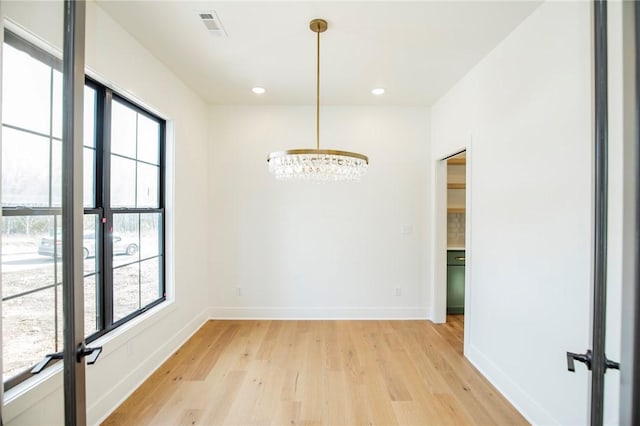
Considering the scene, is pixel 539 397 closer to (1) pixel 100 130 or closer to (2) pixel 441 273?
(2) pixel 441 273

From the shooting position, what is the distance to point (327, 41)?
2.28 metres

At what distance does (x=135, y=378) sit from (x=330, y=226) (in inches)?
97.6

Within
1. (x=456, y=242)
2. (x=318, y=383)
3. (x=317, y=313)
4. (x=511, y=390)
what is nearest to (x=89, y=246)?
(x=318, y=383)

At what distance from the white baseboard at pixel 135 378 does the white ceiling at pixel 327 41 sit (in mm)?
2654

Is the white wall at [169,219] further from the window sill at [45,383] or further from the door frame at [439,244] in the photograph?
the door frame at [439,244]

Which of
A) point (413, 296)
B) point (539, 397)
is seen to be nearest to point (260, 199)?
point (413, 296)

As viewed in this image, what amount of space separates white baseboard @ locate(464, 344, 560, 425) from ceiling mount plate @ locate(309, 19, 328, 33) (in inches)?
118

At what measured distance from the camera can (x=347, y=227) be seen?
3.77 m

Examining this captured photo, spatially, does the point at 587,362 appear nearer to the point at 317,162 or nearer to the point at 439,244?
the point at 317,162

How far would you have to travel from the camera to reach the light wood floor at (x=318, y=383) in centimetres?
198

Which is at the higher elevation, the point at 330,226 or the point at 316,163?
the point at 316,163

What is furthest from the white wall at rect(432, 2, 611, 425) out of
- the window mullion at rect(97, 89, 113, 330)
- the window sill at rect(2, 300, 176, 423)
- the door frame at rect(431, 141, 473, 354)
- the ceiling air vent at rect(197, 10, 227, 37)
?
the window mullion at rect(97, 89, 113, 330)

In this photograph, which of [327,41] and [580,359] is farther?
[327,41]

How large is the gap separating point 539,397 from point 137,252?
327 cm
